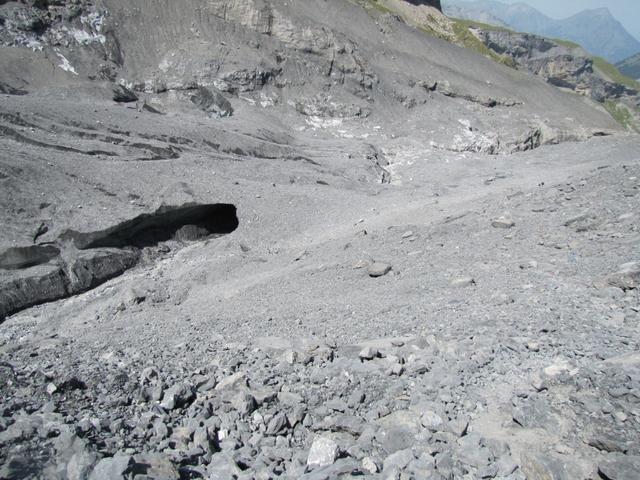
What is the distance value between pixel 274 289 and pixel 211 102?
62.3 feet

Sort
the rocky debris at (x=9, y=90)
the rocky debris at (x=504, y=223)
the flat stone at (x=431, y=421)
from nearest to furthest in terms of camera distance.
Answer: the flat stone at (x=431, y=421), the rocky debris at (x=504, y=223), the rocky debris at (x=9, y=90)

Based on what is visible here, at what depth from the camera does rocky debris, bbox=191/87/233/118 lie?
85.5 feet

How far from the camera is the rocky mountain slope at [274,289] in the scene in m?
4.21

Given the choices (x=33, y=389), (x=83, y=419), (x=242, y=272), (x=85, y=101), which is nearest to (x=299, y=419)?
(x=83, y=419)

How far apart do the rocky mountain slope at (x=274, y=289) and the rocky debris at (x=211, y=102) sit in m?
0.14

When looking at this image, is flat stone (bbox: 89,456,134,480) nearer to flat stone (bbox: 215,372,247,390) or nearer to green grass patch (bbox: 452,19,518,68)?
flat stone (bbox: 215,372,247,390)

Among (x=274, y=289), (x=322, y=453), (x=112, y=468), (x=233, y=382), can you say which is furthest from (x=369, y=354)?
(x=274, y=289)

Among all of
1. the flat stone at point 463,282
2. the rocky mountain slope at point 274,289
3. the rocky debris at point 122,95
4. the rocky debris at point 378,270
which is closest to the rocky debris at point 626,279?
the rocky mountain slope at point 274,289

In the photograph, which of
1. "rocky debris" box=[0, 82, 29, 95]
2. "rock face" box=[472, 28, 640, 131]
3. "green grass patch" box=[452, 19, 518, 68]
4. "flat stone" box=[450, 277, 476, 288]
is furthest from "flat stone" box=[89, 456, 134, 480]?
"rock face" box=[472, 28, 640, 131]

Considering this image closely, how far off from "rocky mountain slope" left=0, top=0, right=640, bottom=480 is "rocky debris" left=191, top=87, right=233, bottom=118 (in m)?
0.14

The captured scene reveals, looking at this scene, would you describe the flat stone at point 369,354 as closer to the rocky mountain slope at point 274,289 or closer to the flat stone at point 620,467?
the rocky mountain slope at point 274,289

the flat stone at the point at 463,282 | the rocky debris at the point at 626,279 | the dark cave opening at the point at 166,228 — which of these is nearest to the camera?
the rocky debris at the point at 626,279

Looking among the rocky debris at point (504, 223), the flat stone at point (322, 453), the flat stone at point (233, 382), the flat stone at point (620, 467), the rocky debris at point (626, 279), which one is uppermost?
the rocky debris at point (626, 279)

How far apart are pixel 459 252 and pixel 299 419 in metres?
5.84
